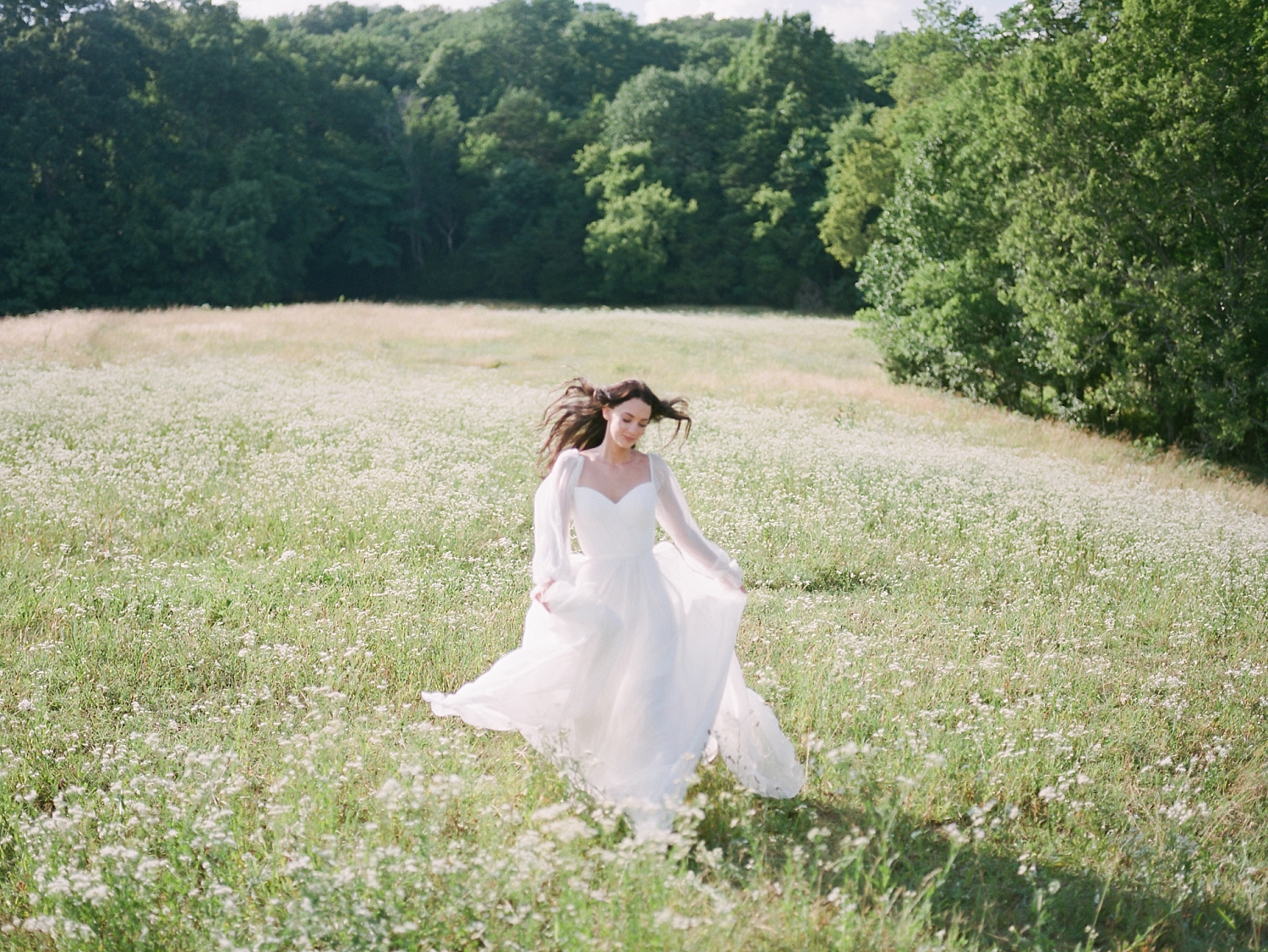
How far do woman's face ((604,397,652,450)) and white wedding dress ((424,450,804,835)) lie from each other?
0.24 meters

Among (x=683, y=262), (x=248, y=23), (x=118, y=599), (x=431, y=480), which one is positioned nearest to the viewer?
(x=118, y=599)

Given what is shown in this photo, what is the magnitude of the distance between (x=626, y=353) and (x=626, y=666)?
2549cm

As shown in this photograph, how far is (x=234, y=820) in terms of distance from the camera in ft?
15.1

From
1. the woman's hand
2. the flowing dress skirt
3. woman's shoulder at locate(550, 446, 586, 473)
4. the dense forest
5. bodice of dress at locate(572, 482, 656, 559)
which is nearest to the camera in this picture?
the flowing dress skirt

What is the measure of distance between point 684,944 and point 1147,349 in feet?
55.1

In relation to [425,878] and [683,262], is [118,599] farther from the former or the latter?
[683,262]

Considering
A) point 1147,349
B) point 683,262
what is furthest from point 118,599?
point 683,262

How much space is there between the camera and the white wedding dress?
16.0 feet

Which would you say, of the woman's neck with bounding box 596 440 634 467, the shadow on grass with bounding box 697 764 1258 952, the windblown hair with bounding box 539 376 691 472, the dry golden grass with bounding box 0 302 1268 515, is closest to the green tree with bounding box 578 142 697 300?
the dry golden grass with bounding box 0 302 1268 515

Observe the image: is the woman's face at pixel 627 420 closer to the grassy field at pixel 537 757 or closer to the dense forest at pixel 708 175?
the grassy field at pixel 537 757

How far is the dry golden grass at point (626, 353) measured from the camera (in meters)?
17.5

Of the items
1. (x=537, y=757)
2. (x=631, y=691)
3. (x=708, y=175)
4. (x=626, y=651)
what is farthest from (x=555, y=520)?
(x=708, y=175)

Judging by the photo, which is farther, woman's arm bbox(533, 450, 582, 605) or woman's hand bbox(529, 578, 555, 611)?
woman's arm bbox(533, 450, 582, 605)

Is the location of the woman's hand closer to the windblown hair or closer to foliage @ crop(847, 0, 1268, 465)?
the windblown hair
